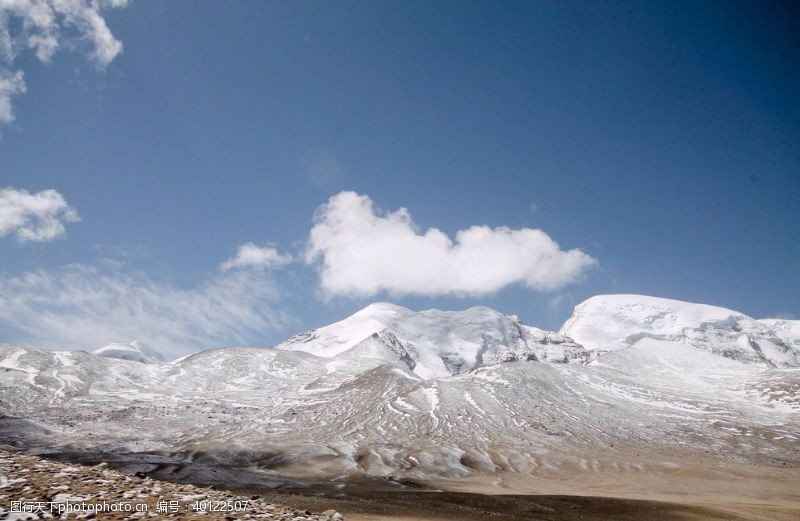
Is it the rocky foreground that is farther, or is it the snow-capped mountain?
the snow-capped mountain

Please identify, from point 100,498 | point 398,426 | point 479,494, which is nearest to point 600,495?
point 479,494

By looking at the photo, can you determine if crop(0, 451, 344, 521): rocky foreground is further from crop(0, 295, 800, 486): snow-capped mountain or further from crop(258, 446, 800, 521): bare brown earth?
crop(0, 295, 800, 486): snow-capped mountain

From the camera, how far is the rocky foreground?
54.4ft

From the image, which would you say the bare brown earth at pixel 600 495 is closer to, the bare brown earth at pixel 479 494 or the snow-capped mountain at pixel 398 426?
the bare brown earth at pixel 479 494

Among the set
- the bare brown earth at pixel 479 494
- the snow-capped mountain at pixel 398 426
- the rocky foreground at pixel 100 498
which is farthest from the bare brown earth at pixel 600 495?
the rocky foreground at pixel 100 498

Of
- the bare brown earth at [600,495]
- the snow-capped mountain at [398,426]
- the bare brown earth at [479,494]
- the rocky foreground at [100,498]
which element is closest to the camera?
the rocky foreground at [100,498]

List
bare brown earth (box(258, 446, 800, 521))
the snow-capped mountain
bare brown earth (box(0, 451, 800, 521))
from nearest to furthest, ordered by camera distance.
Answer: bare brown earth (box(0, 451, 800, 521)) → bare brown earth (box(258, 446, 800, 521)) → the snow-capped mountain

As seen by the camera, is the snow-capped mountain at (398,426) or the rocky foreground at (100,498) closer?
the rocky foreground at (100,498)

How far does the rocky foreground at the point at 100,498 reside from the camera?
1659 centimetres

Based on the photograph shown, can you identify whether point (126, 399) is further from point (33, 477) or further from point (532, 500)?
point (33, 477)

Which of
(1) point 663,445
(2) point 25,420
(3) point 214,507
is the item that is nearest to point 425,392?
(1) point 663,445

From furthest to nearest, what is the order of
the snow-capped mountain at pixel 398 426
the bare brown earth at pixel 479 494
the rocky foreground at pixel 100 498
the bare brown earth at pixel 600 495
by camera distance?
the snow-capped mountain at pixel 398 426, the bare brown earth at pixel 600 495, the bare brown earth at pixel 479 494, the rocky foreground at pixel 100 498

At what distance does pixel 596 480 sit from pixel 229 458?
3141 inches

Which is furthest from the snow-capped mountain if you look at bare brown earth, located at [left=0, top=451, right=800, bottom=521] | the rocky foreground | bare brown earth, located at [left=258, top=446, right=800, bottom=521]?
the rocky foreground
